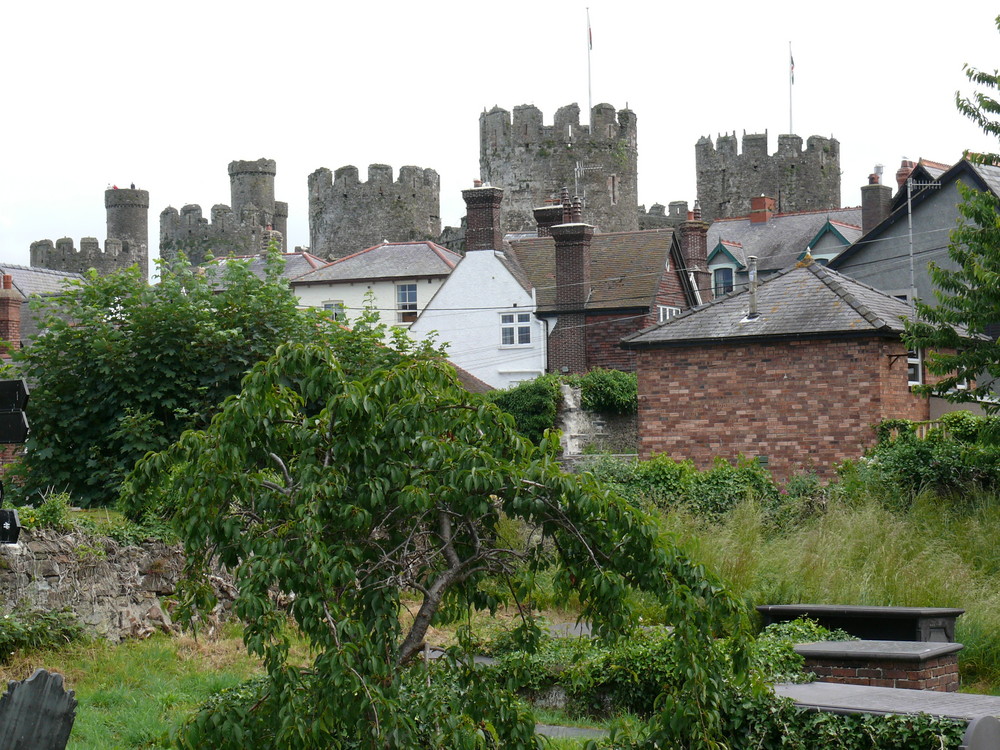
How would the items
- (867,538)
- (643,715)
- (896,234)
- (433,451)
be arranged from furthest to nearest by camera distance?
(896,234)
(867,538)
(643,715)
(433,451)

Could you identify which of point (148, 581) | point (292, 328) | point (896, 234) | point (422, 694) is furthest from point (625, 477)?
point (896, 234)

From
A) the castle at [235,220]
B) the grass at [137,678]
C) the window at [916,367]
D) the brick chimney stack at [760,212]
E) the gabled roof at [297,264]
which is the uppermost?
the castle at [235,220]

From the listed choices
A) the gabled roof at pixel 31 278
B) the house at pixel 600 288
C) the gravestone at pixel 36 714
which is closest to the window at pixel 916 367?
the house at pixel 600 288

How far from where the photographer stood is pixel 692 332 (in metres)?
27.0

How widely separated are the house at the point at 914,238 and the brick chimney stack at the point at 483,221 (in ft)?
38.3

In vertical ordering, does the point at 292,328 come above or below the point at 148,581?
above

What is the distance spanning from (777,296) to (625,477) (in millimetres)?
6470

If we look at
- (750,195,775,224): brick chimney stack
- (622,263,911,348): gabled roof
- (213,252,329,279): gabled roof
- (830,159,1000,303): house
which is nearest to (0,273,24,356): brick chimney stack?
(622,263,911,348): gabled roof

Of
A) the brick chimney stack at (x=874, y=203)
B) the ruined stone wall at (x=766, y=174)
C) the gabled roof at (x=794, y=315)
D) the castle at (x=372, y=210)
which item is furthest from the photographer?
the ruined stone wall at (x=766, y=174)

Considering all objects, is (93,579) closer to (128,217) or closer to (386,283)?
(386,283)

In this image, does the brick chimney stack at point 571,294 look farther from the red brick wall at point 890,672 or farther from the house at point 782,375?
the red brick wall at point 890,672

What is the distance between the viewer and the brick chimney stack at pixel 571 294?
136 feet

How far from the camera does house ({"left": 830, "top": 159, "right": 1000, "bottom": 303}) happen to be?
123 ft

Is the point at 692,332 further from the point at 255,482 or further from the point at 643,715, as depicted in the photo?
A: the point at 255,482
